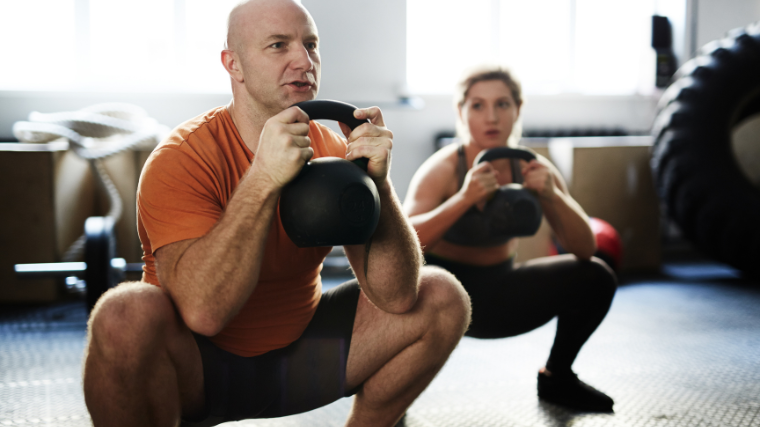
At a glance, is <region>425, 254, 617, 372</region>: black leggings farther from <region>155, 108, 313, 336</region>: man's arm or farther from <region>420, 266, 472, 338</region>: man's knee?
<region>155, 108, 313, 336</region>: man's arm

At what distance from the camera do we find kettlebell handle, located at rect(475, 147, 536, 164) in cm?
153

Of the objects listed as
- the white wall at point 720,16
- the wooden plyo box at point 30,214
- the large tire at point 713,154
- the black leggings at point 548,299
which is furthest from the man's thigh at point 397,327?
the white wall at point 720,16

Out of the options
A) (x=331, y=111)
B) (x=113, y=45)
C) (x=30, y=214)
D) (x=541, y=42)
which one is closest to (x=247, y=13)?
(x=331, y=111)

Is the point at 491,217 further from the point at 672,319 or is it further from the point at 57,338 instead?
the point at 57,338

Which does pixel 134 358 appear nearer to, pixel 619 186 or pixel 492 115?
pixel 492 115

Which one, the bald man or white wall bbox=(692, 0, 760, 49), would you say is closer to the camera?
the bald man

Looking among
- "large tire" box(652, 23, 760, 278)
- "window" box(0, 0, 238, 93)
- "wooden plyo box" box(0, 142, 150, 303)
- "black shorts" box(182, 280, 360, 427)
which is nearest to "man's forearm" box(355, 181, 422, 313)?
"black shorts" box(182, 280, 360, 427)

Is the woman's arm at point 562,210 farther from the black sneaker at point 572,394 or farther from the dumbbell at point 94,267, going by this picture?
the dumbbell at point 94,267

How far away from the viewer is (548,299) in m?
1.61

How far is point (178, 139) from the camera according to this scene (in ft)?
3.56

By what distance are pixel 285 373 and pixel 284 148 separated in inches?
19.9

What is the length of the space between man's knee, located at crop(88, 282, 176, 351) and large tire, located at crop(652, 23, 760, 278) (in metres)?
3.14

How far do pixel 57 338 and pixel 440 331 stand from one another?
1960 mm

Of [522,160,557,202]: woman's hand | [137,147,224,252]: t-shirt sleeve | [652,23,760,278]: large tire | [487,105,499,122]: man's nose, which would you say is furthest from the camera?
[652,23,760,278]: large tire
